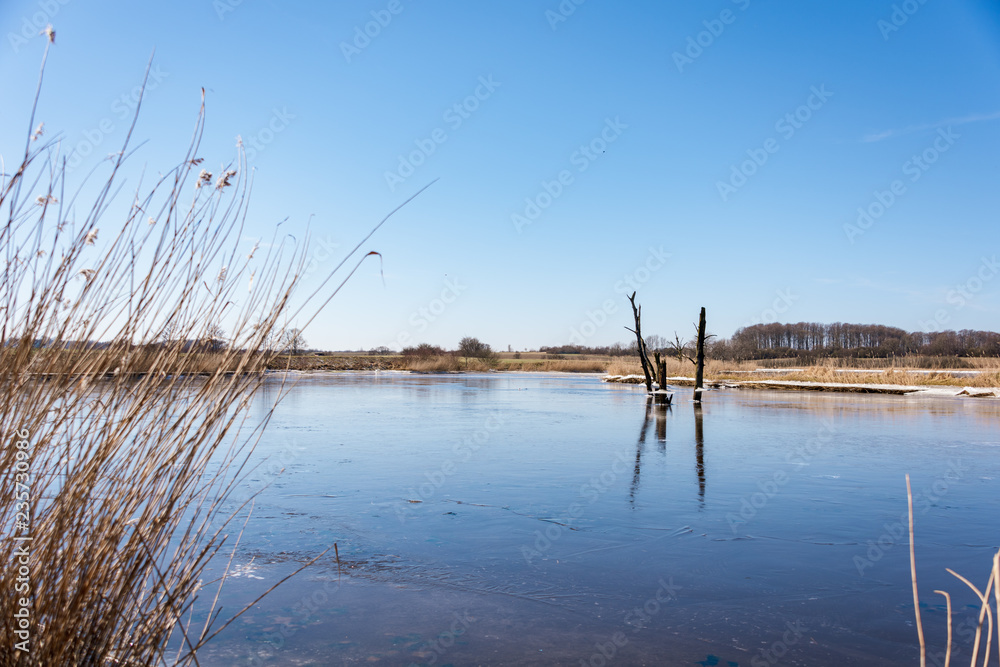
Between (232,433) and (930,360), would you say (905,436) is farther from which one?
(930,360)

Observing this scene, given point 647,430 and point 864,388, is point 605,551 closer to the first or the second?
point 647,430

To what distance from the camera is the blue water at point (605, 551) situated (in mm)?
2979

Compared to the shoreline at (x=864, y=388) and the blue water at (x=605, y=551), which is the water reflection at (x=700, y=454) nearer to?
the blue water at (x=605, y=551)

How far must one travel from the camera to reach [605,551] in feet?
14.2

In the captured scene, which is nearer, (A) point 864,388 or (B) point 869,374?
(A) point 864,388

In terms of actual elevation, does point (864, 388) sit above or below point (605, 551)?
above

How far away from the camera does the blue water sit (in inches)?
117

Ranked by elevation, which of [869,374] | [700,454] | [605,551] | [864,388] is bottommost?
[605,551]

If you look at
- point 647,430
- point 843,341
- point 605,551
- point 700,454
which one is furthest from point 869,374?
point 843,341

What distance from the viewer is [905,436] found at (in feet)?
33.0

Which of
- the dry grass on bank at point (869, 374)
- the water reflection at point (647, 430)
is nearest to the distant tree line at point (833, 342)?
the dry grass on bank at point (869, 374)

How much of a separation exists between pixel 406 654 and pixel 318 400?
15570 millimetres

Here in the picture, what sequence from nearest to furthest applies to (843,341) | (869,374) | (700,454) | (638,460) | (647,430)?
(638,460) < (700,454) < (647,430) < (869,374) < (843,341)

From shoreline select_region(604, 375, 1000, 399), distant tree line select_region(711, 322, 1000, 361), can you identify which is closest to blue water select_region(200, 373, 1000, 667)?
shoreline select_region(604, 375, 1000, 399)
